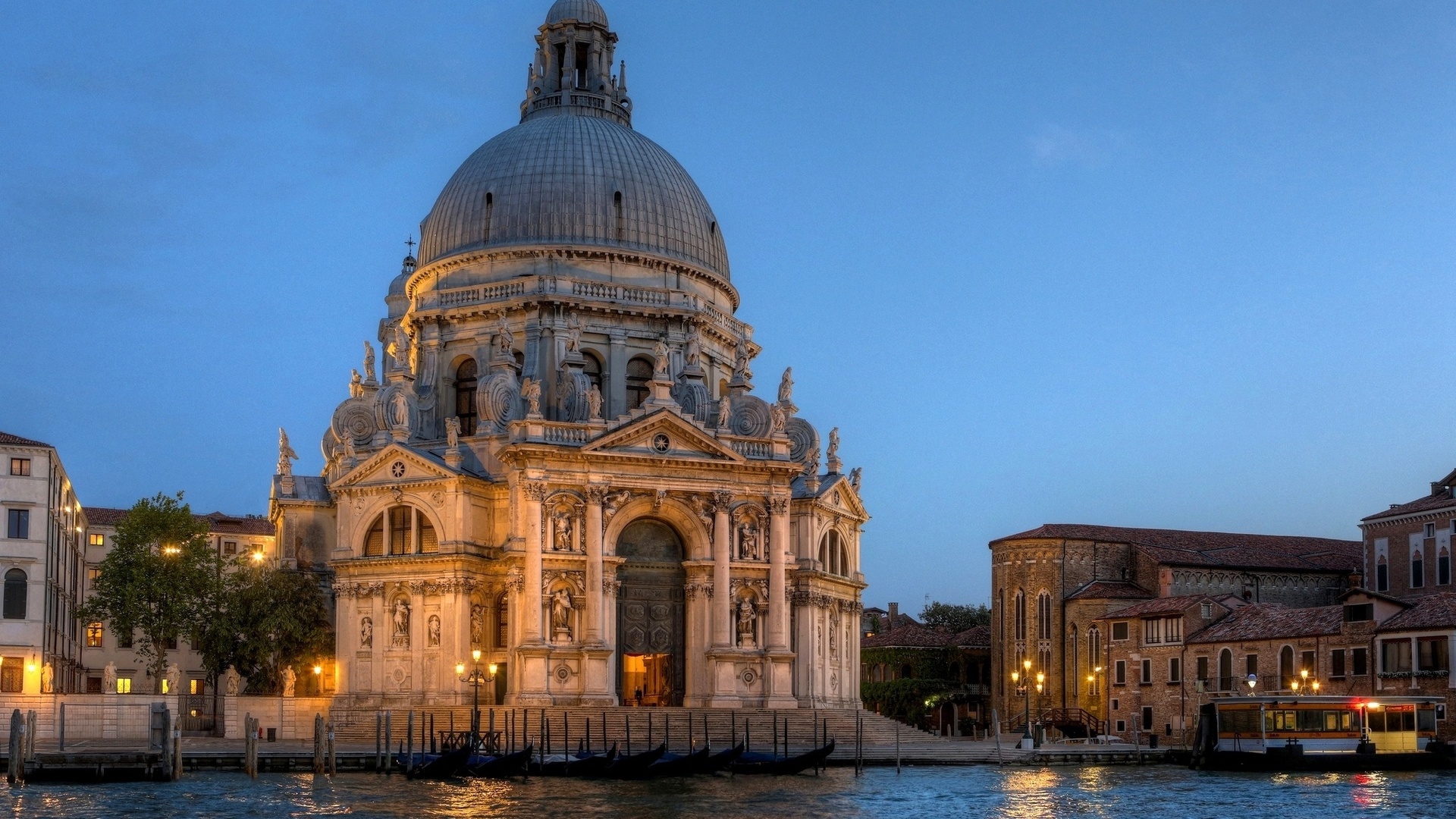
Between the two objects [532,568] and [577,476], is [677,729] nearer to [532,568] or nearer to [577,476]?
[532,568]

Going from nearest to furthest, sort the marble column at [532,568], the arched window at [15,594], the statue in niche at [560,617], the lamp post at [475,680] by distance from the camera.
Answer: the lamp post at [475,680]
the marble column at [532,568]
the statue in niche at [560,617]
the arched window at [15,594]

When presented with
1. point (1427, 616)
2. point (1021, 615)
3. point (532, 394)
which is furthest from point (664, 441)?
point (1427, 616)

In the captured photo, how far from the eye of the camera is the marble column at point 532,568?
172ft

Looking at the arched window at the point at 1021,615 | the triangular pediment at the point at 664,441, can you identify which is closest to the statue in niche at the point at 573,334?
the triangular pediment at the point at 664,441

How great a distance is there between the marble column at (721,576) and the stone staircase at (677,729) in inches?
90.0

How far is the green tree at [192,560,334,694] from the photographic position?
56.4m

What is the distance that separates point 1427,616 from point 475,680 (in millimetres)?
27435

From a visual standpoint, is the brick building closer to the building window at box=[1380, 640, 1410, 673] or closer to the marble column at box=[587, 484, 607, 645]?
the building window at box=[1380, 640, 1410, 673]

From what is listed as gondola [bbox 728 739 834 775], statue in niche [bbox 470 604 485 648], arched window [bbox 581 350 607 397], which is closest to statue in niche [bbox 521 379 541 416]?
arched window [bbox 581 350 607 397]

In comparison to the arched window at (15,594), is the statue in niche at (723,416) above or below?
above

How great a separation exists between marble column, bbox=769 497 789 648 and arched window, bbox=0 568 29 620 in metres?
21.4

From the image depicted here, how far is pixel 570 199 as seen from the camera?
200ft

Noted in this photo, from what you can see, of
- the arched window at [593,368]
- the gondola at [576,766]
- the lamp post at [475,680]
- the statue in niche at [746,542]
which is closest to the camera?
the gondola at [576,766]

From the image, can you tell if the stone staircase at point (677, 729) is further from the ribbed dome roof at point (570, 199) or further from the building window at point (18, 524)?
the ribbed dome roof at point (570, 199)
